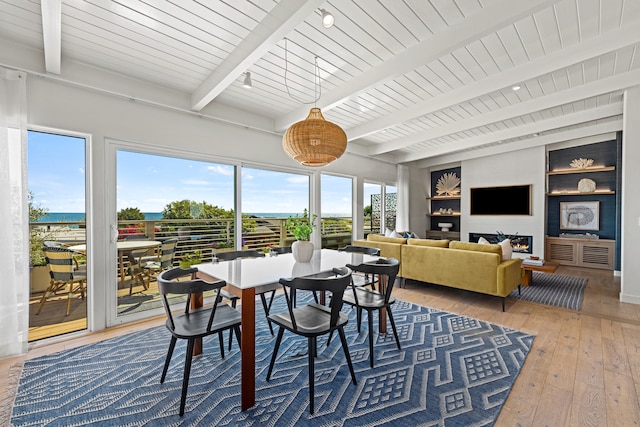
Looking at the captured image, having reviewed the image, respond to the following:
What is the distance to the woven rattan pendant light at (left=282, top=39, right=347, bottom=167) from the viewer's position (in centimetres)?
→ 224

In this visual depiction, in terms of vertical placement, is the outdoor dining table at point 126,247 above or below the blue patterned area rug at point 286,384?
above

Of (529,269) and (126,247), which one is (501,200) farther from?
(126,247)

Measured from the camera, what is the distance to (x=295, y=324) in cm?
184

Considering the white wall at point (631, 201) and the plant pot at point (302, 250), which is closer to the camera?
the plant pot at point (302, 250)

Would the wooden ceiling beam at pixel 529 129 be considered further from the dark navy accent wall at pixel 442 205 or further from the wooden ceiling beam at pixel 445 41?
the wooden ceiling beam at pixel 445 41

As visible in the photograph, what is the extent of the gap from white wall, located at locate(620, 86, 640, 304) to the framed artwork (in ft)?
9.28

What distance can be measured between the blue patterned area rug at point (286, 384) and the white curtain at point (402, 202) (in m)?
4.38

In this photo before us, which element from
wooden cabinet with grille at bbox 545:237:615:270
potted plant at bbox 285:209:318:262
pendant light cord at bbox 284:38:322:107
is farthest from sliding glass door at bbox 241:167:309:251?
wooden cabinet with grille at bbox 545:237:615:270

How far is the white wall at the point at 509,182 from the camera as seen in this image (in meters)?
6.34

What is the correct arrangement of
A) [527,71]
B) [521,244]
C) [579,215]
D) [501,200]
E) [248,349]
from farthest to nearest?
1. [501,200]
2. [521,244]
3. [579,215]
4. [527,71]
5. [248,349]

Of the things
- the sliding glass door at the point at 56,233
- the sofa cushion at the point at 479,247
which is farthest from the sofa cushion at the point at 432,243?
the sliding glass door at the point at 56,233

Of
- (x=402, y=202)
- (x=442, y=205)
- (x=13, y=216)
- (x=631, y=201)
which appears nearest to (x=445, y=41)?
(x=631, y=201)

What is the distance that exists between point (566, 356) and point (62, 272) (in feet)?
15.4

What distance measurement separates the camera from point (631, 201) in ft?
12.0
